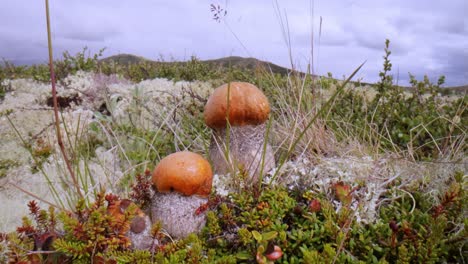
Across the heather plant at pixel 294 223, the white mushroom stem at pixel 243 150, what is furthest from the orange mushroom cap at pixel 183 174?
the white mushroom stem at pixel 243 150

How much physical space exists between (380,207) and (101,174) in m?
3.37

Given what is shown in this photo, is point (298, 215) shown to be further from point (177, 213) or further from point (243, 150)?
point (177, 213)

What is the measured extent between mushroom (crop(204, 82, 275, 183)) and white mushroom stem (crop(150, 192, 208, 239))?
21.1 inches

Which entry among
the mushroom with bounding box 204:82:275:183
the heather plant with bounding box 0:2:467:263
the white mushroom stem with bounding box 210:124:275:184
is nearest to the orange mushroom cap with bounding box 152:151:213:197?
the heather plant with bounding box 0:2:467:263

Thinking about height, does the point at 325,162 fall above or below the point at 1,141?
above

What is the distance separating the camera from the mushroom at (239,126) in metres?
3.19

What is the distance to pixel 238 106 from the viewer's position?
3.19 metres

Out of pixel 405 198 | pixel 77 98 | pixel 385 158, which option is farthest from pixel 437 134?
pixel 77 98

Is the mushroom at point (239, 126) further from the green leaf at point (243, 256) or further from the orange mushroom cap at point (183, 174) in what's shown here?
the green leaf at point (243, 256)

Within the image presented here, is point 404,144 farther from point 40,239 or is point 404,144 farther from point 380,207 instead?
point 40,239

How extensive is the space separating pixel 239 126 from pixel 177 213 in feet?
3.18

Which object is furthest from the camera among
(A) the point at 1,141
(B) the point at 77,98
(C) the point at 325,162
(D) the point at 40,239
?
(B) the point at 77,98

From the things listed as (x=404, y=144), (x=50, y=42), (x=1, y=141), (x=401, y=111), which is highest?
(x=50, y=42)

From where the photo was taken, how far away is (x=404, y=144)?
493cm
